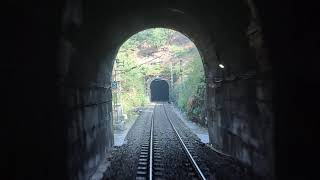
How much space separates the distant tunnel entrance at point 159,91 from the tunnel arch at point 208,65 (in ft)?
180

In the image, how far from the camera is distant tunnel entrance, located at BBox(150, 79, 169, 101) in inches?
2810

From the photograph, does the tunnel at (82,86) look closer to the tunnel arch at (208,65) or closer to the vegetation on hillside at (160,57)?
the tunnel arch at (208,65)

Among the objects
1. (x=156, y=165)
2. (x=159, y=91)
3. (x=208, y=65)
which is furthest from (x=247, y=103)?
(x=159, y=91)

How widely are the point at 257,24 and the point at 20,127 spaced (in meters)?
4.90

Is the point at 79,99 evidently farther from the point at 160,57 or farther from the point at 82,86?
the point at 160,57

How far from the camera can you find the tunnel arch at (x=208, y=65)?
805 cm

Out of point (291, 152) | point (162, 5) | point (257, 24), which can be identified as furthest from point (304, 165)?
point (162, 5)

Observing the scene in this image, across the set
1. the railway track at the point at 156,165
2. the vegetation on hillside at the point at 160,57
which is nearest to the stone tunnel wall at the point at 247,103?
the railway track at the point at 156,165

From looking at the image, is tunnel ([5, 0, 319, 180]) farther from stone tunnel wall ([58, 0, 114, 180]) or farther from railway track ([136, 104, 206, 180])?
railway track ([136, 104, 206, 180])

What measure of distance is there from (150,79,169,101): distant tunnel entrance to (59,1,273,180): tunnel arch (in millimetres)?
54850

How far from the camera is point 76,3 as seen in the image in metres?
7.61

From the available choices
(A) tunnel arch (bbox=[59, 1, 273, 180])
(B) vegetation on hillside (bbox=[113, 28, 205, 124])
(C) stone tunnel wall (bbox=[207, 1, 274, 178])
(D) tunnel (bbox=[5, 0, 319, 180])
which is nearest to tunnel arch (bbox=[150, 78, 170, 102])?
(B) vegetation on hillside (bbox=[113, 28, 205, 124])

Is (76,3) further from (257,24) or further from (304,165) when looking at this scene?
(304,165)

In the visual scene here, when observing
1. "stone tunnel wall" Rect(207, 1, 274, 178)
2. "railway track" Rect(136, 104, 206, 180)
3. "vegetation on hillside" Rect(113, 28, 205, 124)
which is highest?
"vegetation on hillside" Rect(113, 28, 205, 124)
